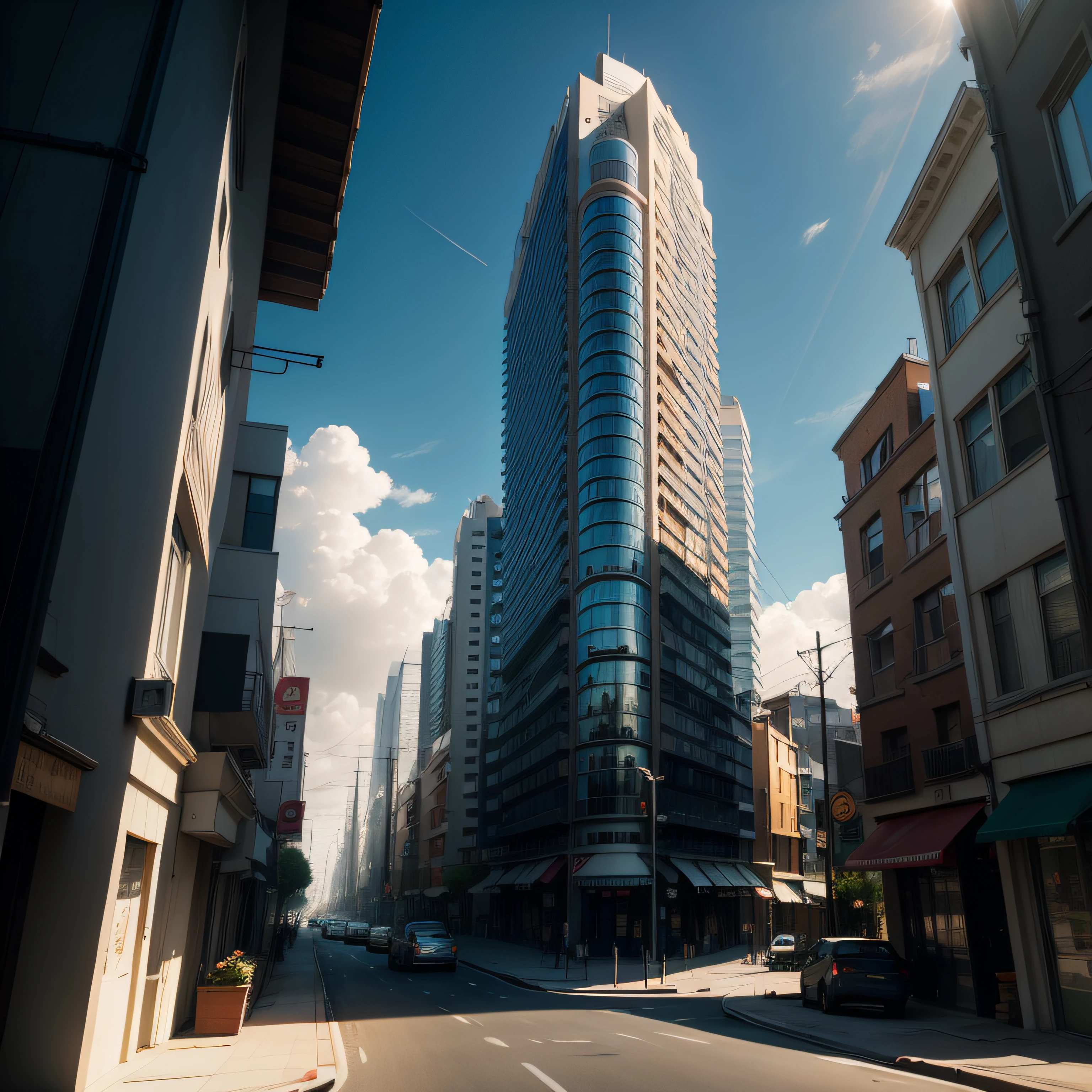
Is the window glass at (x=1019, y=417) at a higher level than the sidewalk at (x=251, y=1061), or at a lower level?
higher

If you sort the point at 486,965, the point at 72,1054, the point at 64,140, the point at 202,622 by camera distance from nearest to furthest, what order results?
1. the point at 64,140
2. the point at 72,1054
3. the point at 202,622
4. the point at 486,965

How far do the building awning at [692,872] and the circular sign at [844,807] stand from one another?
26.2 m

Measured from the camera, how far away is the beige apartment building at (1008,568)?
47.3 ft

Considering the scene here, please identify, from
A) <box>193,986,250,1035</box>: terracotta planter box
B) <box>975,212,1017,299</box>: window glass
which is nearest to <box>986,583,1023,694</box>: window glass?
<box>975,212,1017,299</box>: window glass

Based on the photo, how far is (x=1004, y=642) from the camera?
1716 centimetres

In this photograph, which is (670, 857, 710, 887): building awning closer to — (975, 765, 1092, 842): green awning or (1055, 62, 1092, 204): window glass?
(975, 765, 1092, 842): green awning

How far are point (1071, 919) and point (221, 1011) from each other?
48.0 ft

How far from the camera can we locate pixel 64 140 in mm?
7266

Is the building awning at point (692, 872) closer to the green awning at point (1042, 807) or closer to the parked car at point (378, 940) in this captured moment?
the parked car at point (378, 940)

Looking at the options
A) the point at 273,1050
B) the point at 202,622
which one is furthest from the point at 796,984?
the point at 202,622

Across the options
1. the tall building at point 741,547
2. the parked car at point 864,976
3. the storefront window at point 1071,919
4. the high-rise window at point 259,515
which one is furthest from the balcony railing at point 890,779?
the tall building at point 741,547

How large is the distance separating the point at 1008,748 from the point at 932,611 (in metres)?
5.52

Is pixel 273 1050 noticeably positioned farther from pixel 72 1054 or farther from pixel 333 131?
pixel 333 131

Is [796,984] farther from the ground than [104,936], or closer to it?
closer to it
